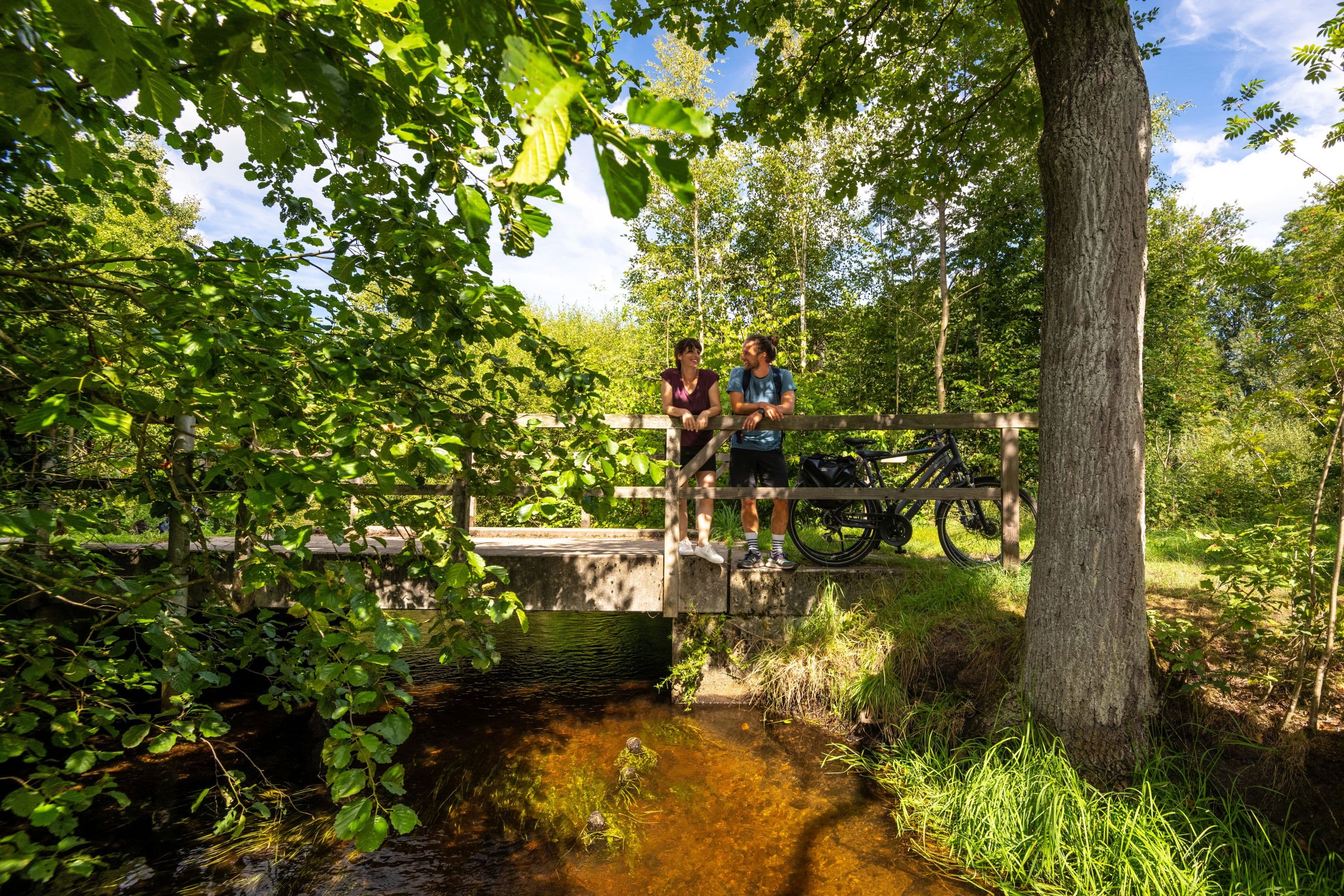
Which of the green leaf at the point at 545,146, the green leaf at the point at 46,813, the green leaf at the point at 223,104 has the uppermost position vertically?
the green leaf at the point at 223,104

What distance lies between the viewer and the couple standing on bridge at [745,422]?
197 inches

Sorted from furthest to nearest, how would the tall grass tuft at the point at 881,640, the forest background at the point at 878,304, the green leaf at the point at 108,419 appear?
the forest background at the point at 878,304
the tall grass tuft at the point at 881,640
the green leaf at the point at 108,419

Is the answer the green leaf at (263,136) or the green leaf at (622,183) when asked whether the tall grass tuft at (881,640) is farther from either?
the green leaf at (263,136)

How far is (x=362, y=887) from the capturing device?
3.21 metres

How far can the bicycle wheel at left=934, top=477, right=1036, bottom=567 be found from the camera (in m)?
5.38

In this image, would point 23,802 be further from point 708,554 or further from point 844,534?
point 844,534

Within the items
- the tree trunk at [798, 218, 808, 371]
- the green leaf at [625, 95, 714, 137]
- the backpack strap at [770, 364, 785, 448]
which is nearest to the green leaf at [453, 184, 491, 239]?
the green leaf at [625, 95, 714, 137]

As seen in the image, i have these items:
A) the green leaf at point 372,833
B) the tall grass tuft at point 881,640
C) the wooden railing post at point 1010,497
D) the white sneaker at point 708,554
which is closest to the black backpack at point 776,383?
the white sneaker at point 708,554

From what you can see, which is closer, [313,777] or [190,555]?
[190,555]

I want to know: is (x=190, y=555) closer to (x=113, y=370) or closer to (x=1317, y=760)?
(x=113, y=370)

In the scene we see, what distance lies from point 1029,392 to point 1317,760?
13.9 metres

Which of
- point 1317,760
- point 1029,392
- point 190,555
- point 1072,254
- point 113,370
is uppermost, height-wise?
point 1029,392

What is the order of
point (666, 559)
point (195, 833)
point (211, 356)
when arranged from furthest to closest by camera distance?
point (666, 559) < point (195, 833) < point (211, 356)

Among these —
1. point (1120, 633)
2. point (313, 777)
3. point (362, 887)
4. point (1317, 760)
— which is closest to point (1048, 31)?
point (1120, 633)
